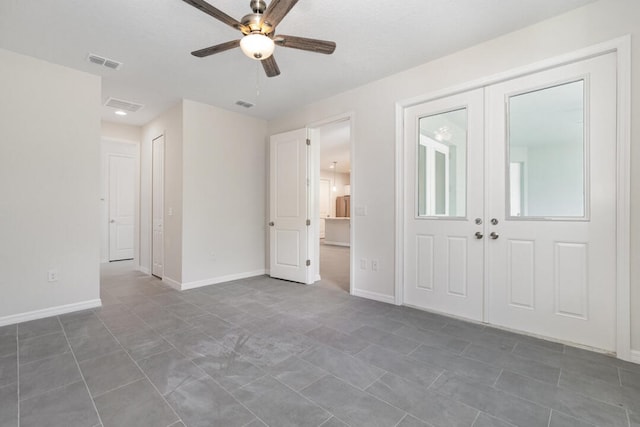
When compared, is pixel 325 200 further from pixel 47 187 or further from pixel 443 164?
pixel 47 187

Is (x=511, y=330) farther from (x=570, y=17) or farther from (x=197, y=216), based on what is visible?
(x=197, y=216)

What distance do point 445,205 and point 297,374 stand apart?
7.42 feet

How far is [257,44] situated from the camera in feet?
6.19

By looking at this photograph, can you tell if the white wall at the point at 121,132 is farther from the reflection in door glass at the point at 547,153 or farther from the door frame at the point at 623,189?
the door frame at the point at 623,189

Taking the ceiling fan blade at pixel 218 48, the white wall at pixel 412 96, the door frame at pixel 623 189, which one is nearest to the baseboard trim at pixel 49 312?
the ceiling fan blade at pixel 218 48

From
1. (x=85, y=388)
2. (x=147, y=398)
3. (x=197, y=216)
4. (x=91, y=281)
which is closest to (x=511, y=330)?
(x=147, y=398)

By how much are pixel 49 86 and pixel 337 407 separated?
13.7ft

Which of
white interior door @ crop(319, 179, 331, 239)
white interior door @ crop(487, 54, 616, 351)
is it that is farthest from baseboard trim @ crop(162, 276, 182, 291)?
white interior door @ crop(319, 179, 331, 239)

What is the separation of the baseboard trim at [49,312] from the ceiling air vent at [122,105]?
2.76 meters

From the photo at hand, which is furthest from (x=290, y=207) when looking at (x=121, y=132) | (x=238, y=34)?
(x=121, y=132)

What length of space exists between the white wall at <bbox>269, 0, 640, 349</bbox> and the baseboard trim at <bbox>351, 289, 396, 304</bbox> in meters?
0.02

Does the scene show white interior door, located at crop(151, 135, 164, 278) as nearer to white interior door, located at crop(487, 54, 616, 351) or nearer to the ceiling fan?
the ceiling fan

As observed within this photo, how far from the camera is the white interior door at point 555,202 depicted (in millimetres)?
2273

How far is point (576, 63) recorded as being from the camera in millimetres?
Result: 2379
